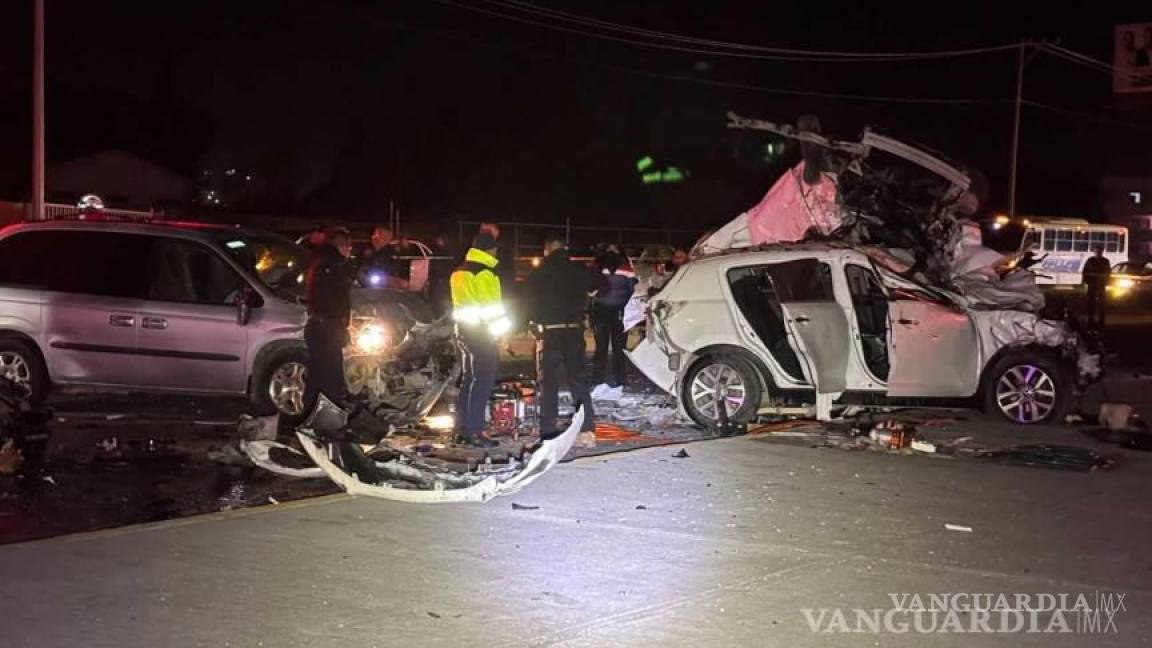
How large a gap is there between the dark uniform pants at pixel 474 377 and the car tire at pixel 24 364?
434cm

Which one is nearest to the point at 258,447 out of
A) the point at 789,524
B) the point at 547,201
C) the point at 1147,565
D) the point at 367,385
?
the point at 367,385

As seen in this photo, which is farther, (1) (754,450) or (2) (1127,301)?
(2) (1127,301)

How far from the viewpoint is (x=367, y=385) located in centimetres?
1037

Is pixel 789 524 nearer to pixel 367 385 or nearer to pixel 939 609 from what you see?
Result: pixel 939 609

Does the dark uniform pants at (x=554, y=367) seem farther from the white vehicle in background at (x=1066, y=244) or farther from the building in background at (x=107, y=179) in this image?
the building in background at (x=107, y=179)

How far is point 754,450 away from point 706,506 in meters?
2.05

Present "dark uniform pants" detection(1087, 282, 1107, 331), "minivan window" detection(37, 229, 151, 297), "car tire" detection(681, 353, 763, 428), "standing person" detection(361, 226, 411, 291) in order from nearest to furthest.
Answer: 1. "car tire" detection(681, 353, 763, 428)
2. "minivan window" detection(37, 229, 151, 297)
3. "standing person" detection(361, 226, 411, 291)
4. "dark uniform pants" detection(1087, 282, 1107, 331)

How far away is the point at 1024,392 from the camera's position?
10461 mm

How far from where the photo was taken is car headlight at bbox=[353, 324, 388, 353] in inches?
412

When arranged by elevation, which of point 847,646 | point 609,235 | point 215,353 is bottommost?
point 847,646

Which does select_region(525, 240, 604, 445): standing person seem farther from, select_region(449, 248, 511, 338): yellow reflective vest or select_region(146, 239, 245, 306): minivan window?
select_region(146, 239, 245, 306): minivan window

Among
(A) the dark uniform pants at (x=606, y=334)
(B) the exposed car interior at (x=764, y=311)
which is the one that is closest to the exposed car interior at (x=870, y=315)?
(B) the exposed car interior at (x=764, y=311)

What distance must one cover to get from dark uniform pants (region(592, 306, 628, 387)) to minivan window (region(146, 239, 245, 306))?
4604 mm

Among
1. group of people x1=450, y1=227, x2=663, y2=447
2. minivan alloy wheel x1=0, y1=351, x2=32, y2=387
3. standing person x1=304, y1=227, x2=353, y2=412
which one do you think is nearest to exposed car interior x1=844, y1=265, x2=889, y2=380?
group of people x1=450, y1=227, x2=663, y2=447
